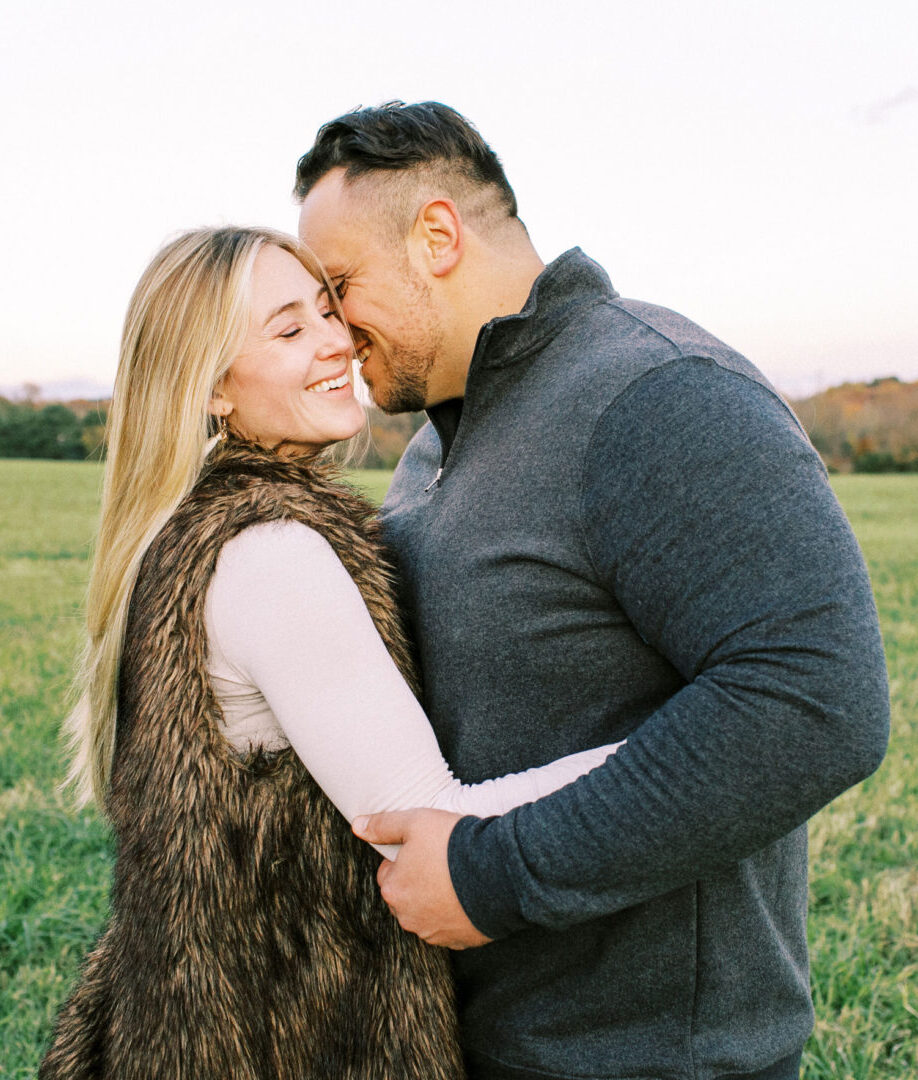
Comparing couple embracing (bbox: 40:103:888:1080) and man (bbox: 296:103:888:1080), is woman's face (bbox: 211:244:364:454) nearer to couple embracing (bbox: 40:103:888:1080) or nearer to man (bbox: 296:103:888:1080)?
couple embracing (bbox: 40:103:888:1080)

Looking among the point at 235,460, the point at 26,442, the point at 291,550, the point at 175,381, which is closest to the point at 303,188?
the point at 175,381

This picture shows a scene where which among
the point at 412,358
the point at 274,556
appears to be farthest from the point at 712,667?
the point at 412,358

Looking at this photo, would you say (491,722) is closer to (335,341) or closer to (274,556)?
(274,556)

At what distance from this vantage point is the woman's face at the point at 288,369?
230 centimetres

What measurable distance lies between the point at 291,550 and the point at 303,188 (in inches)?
48.2

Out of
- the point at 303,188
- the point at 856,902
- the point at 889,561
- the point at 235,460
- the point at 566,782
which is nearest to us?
the point at 566,782

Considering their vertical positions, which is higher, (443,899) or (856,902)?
(443,899)

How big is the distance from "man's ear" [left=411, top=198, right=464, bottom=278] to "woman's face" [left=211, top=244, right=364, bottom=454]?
28 centimetres

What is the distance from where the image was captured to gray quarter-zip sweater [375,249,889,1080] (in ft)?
4.91

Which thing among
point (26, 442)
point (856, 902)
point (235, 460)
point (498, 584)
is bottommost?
point (26, 442)

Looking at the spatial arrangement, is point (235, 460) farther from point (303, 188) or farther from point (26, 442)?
point (26, 442)

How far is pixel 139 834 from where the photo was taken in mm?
1917

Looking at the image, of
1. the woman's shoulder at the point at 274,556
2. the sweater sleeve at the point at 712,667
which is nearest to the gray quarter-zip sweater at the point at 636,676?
the sweater sleeve at the point at 712,667

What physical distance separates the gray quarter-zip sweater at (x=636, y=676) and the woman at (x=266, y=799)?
0.13m
